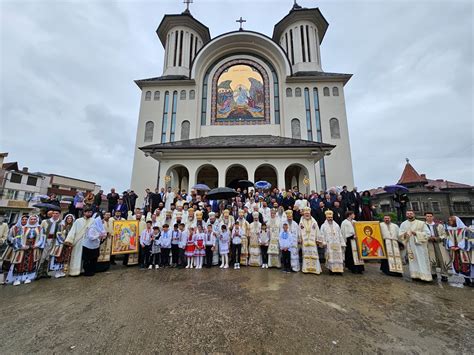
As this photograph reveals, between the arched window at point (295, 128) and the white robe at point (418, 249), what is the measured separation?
1221 centimetres

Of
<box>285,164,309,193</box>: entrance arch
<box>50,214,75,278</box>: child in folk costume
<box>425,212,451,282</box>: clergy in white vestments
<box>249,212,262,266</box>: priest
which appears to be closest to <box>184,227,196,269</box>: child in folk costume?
<box>249,212,262,266</box>: priest

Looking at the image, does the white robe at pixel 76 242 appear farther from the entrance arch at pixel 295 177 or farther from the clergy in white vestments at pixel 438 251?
the entrance arch at pixel 295 177

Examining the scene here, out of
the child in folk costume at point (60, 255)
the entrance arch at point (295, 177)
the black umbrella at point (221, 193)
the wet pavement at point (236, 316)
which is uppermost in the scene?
the entrance arch at point (295, 177)

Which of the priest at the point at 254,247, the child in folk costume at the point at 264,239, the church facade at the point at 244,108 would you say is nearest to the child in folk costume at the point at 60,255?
the priest at the point at 254,247

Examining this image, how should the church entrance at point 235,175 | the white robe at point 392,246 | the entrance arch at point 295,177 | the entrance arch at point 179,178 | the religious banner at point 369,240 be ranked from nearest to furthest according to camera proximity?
the white robe at point 392,246 < the religious banner at point 369,240 < the entrance arch at point 295,177 < the entrance arch at point 179,178 < the church entrance at point 235,175

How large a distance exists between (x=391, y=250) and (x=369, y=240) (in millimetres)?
551

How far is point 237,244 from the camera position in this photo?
6.21 metres

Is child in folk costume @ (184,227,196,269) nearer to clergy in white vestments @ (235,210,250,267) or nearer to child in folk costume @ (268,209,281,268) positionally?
clergy in white vestments @ (235,210,250,267)

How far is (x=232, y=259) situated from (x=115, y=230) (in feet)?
12.3

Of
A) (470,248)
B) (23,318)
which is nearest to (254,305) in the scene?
(23,318)

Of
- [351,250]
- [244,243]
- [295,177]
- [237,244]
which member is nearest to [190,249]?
[237,244]

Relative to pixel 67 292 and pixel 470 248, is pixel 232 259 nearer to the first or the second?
pixel 67 292

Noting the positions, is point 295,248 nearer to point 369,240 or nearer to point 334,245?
point 334,245

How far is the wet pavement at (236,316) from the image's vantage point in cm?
248
